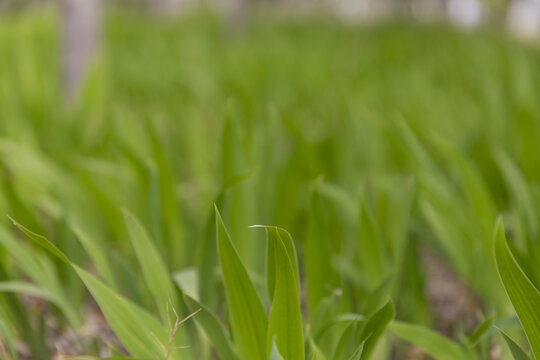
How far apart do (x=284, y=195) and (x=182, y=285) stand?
1.14 feet

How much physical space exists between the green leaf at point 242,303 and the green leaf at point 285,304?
1.3 inches

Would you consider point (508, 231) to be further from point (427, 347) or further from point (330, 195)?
point (427, 347)

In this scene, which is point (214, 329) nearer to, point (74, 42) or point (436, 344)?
point (436, 344)

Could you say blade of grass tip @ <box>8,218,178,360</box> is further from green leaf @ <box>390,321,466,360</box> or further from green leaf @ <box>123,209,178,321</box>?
green leaf @ <box>390,321,466,360</box>

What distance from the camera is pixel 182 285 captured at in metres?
0.79

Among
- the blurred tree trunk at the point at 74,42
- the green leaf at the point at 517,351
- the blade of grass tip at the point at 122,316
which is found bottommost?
the green leaf at the point at 517,351

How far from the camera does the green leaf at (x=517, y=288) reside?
0.58 metres

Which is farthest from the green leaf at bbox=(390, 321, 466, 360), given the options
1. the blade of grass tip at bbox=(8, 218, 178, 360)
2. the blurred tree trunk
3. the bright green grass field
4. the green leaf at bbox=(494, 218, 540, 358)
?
the blurred tree trunk

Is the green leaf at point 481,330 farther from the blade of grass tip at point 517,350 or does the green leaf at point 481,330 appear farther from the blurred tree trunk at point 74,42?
the blurred tree trunk at point 74,42

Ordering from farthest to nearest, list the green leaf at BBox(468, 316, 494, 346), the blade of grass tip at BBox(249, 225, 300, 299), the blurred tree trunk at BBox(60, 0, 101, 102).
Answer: the blurred tree trunk at BBox(60, 0, 101, 102), the green leaf at BBox(468, 316, 494, 346), the blade of grass tip at BBox(249, 225, 300, 299)

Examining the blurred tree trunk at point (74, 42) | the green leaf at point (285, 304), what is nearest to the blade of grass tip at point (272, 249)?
the green leaf at point (285, 304)

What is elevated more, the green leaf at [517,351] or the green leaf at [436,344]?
the green leaf at [517,351]

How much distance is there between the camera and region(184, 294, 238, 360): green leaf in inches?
25.1

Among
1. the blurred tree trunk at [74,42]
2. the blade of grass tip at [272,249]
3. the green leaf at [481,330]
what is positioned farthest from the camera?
the blurred tree trunk at [74,42]
